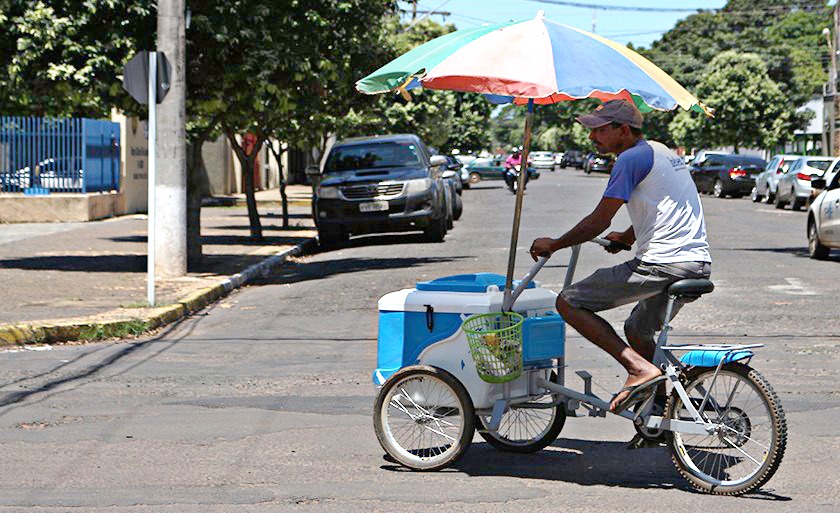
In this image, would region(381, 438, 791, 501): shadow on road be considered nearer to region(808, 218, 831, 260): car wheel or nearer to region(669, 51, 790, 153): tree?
region(808, 218, 831, 260): car wheel

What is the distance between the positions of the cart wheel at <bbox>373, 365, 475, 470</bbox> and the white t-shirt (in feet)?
3.86

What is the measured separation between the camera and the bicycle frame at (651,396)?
6.24 m

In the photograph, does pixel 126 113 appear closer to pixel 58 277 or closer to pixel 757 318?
pixel 58 277

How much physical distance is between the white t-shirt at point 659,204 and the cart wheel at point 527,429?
1.04m

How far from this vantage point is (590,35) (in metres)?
7.11

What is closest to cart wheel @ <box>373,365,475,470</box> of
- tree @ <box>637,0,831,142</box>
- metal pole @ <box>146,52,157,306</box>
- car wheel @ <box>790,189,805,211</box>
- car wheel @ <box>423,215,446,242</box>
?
metal pole @ <box>146,52,157,306</box>

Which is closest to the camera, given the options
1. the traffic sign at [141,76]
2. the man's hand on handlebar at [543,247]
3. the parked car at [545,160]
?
the man's hand on handlebar at [543,247]

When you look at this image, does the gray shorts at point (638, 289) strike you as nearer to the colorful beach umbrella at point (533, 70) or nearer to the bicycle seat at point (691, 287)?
the bicycle seat at point (691, 287)

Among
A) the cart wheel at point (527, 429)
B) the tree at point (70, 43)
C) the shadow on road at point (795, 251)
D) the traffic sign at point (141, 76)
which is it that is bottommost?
the shadow on road at point (795, 251)

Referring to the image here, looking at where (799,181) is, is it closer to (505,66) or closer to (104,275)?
(104,275)

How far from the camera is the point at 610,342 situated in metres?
6.47

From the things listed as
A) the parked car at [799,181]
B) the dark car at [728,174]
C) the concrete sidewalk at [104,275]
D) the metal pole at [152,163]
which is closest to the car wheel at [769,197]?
the parked car at [799,181]

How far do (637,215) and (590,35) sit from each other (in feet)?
3.95

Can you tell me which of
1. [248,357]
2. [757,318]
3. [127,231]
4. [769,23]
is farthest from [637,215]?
[769,23]
